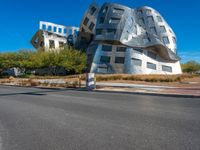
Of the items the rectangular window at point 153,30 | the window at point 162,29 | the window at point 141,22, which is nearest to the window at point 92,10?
the window at point 141,22

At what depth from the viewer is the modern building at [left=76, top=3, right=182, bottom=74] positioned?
48.8m

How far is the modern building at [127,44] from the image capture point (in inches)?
1922

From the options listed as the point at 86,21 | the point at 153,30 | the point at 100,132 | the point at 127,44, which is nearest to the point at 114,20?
the point at 127,44

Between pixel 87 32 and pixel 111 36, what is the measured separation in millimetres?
12366

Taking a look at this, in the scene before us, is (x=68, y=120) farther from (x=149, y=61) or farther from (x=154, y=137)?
(x=149, y=61)

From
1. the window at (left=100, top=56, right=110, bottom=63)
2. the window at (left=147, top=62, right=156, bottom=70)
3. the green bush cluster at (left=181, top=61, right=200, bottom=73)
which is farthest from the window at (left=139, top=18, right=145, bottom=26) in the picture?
the green bush cluster at (left=181, top=61, right=200, bottom=73)

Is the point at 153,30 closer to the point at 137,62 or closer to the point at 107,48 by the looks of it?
the point at 137,62

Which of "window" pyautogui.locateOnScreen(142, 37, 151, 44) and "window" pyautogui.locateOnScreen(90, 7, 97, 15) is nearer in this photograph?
"window" pyautogui.locateOnScreen(142, 37, 151, 44)

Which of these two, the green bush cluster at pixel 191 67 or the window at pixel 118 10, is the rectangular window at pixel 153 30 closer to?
the window at pixel 118 10

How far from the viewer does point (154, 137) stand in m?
4.18

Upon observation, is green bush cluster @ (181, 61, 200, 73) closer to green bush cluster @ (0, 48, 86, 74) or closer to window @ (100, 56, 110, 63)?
window @ (100, 56, 110, 63)

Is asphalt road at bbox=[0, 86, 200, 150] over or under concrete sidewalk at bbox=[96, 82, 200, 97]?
under

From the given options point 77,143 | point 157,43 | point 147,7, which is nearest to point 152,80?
point 77,143

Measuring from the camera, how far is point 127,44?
4891cm
